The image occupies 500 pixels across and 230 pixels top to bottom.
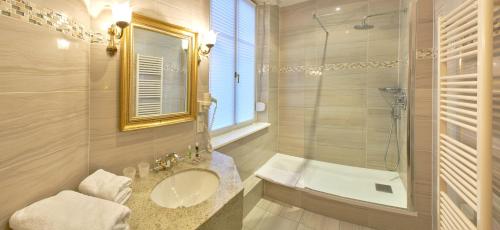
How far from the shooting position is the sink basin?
46.3 inches

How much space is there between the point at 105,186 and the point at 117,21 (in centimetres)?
80

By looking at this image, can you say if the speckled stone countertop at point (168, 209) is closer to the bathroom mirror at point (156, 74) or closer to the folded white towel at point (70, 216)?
the folded white towel at point (70, 216)

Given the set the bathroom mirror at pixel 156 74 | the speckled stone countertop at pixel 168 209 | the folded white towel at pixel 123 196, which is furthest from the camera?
the bathroom mirror at pixel 156 74

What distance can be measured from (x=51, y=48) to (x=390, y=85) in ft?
9.73

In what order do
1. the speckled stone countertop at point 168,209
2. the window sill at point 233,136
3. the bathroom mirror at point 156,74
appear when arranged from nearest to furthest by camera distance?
the speckled stone countertop at point 168,209 → the bathroom mirror at point 156,74 → the window sill at point 233,136

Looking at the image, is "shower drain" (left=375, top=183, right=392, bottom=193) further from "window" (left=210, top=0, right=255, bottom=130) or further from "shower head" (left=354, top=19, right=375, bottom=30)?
"shower head" (left=354, top=19, right=375, bottom=30)

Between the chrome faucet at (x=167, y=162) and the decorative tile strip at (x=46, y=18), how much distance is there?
78 cm

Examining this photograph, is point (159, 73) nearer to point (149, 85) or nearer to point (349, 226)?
point (149, 85)

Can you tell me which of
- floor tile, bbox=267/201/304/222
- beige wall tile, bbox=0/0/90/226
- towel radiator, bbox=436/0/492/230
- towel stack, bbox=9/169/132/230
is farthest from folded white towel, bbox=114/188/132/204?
floor tile, bbox=267/201/304/222

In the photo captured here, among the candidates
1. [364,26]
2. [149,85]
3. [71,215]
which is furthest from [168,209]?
[364,26]

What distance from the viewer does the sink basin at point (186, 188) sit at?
1.18 meters

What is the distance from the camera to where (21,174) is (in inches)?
28.0

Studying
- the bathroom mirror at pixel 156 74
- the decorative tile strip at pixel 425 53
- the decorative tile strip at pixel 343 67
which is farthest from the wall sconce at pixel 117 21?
Result: the decorative tile strip at pixel 343 67

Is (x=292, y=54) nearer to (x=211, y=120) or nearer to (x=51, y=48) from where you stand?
(x=211, y=120)
